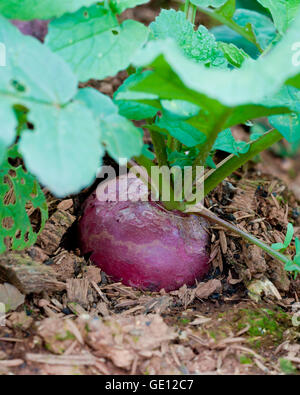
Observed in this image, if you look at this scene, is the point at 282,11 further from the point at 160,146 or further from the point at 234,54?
the point at 160,146

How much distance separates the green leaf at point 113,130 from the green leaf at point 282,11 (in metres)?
0.45

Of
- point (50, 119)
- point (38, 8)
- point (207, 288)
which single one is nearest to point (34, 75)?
point (50, 119)

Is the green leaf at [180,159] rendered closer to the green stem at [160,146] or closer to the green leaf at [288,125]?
the green stem at [160,146]

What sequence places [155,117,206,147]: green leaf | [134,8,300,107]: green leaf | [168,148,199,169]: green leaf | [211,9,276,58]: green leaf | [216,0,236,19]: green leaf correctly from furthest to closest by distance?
1. [211,9,276,58]: green leaf
2. [216,0,236,19]: green leaf
3. [168,148,199,169]: green leaf
4. [155,117,206,147]: green leaf
5. [134,8,300,107]: green leaf

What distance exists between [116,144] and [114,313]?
450 mm

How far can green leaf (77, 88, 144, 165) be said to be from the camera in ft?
2.26

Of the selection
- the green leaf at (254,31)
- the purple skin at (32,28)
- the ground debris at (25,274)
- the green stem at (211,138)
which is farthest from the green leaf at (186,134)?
the purple skin at (32,28)

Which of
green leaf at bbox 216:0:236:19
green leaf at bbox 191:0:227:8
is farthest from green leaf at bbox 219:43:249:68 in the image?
green leaf at bbox 216:0:236:19

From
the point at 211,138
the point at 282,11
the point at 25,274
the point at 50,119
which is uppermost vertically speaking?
the point at 282,11

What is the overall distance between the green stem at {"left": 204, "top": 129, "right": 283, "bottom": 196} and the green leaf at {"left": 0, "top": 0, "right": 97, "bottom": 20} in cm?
47

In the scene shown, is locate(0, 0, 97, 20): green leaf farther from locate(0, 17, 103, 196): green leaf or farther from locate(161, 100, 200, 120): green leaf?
locate(161, 100, 200, 120): green leaf

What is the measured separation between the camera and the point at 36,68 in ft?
2.19

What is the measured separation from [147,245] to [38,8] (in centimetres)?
56

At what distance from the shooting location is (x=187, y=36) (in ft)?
3.14
